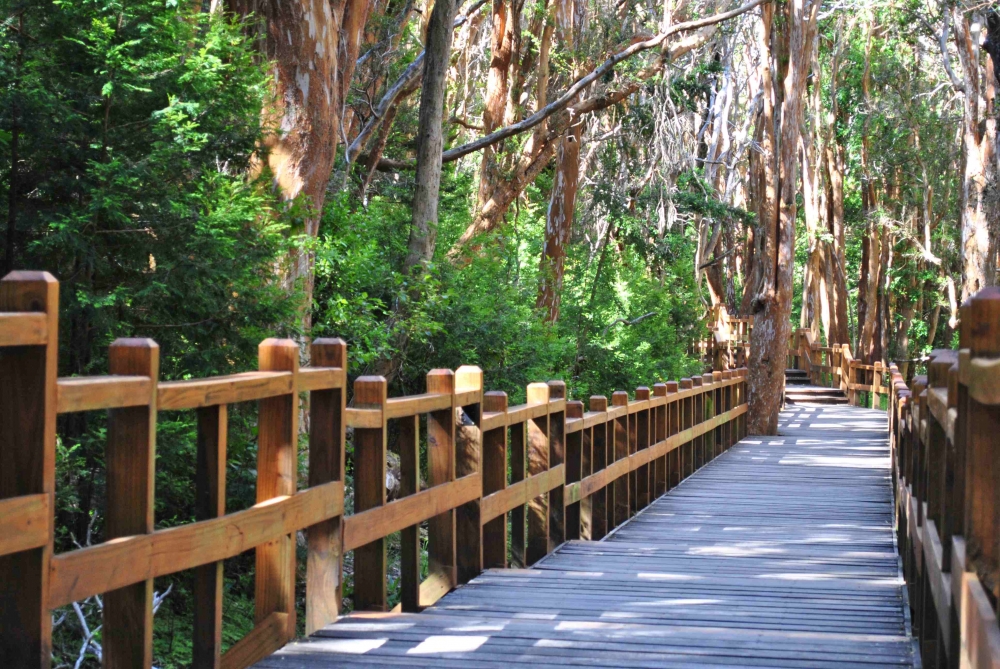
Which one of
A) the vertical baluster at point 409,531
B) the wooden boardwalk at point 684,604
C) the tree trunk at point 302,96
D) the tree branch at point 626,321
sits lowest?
the wooden boardwalk at point 684,604

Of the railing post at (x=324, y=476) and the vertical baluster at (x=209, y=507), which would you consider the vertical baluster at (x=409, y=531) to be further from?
the vertical baluster at (x=209, y=507)

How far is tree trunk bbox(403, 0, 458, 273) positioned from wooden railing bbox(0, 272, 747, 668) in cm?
545

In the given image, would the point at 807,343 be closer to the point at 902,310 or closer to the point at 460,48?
the point at 902,310

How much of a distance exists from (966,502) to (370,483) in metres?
2.72

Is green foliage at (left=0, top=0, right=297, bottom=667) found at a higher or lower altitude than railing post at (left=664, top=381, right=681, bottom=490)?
higher

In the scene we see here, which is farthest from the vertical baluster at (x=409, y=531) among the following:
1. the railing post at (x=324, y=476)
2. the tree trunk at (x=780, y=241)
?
the tree trunk at (x=780, y=241)

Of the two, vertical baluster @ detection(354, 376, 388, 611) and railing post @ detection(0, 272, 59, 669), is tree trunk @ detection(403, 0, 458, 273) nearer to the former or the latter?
vertical baluster @ detection(354, 376, 388, 611)


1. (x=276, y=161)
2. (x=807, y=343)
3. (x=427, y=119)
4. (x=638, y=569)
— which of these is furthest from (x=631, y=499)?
(x=807, y=343)

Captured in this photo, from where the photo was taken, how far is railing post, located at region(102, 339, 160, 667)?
10.8 ft

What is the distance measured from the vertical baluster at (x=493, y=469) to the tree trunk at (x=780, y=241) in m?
13.7

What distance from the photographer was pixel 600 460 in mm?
8969

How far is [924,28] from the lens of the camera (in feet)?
91.0

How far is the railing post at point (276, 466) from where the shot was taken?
162 inches

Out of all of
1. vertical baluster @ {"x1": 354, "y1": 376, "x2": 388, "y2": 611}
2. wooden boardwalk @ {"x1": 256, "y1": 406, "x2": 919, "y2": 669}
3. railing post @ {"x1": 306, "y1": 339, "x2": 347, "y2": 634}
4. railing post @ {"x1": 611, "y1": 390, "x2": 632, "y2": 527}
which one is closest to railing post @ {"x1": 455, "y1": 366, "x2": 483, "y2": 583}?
wooden boardwalk @ {"x1": 256, "y1": 406, "x2": 919, "y2": 669}
